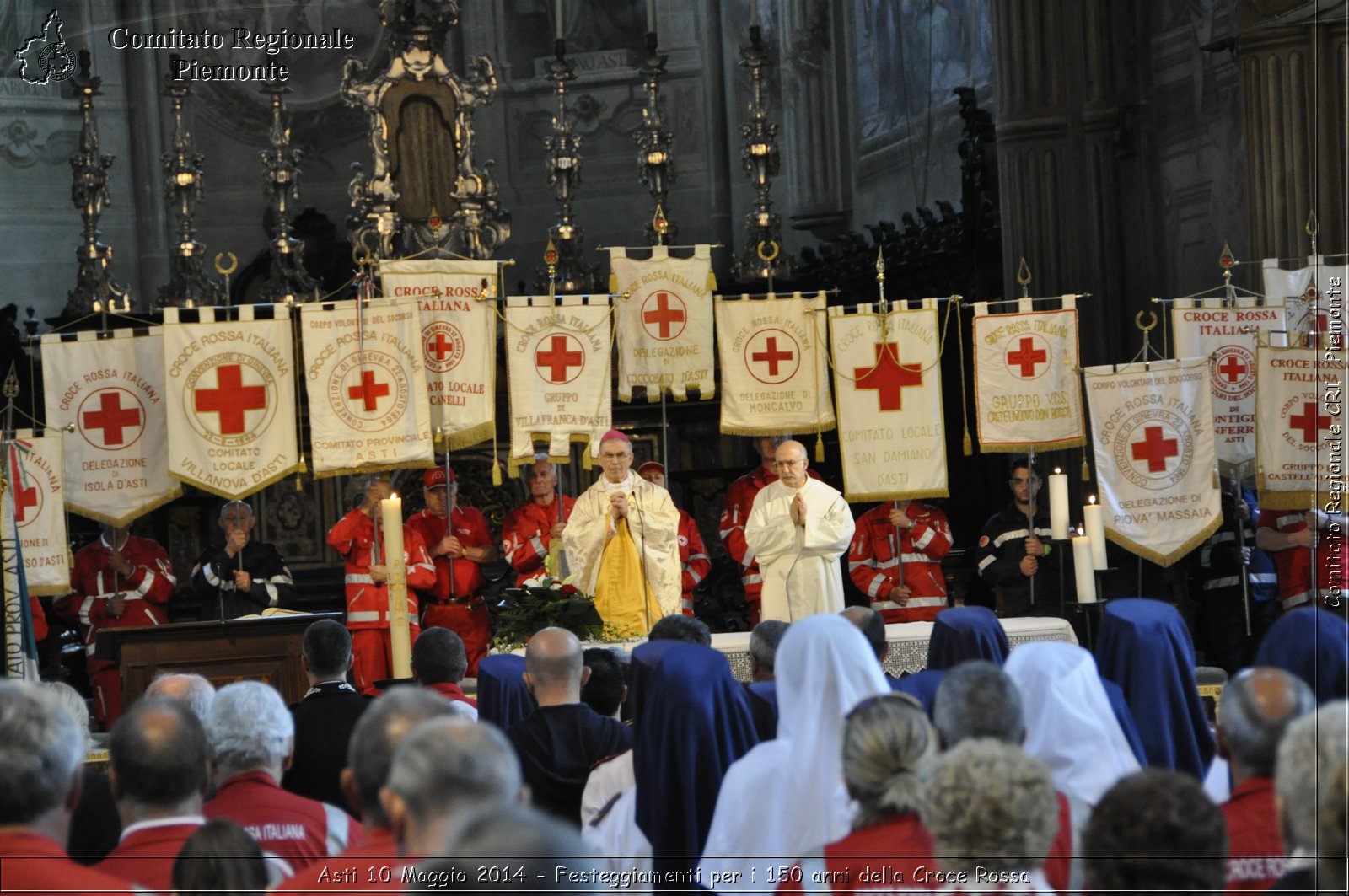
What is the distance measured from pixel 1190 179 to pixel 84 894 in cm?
1072

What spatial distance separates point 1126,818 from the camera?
329 centimetres

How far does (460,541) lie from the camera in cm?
1244

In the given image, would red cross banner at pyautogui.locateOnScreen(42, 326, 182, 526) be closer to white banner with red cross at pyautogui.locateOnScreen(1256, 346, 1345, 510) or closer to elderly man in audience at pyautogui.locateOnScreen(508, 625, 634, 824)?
elderly man in audience at pyautogui.locateOnScreen(508, 625, 634, 824)

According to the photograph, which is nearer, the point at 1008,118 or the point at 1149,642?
the point at 1149,642

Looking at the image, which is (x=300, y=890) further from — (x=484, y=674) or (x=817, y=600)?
(x=817, y=600)

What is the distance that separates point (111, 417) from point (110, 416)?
1 centimetres

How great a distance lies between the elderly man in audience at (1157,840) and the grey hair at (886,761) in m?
0.62

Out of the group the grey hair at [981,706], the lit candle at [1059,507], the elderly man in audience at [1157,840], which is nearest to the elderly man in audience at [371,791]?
the grey hair at [981,706]

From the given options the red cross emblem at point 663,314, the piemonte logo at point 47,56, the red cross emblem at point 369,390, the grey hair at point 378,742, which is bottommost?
the grey hair at point 378,742

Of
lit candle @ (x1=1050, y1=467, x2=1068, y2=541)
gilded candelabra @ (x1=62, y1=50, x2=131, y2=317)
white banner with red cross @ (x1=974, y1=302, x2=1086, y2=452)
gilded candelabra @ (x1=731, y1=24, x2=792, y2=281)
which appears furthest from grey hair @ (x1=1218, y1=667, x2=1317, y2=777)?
gilded candelabra @ (x1=62, y1=50, x2=131, y2=317)

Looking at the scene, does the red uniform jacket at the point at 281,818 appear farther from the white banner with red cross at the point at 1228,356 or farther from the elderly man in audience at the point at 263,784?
the white banner with red cross at the point at 1228,356

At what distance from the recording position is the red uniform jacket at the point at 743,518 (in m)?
12.5

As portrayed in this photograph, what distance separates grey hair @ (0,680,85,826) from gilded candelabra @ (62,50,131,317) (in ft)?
38.4

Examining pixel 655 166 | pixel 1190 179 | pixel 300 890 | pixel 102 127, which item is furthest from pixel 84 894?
pixel 102 127
